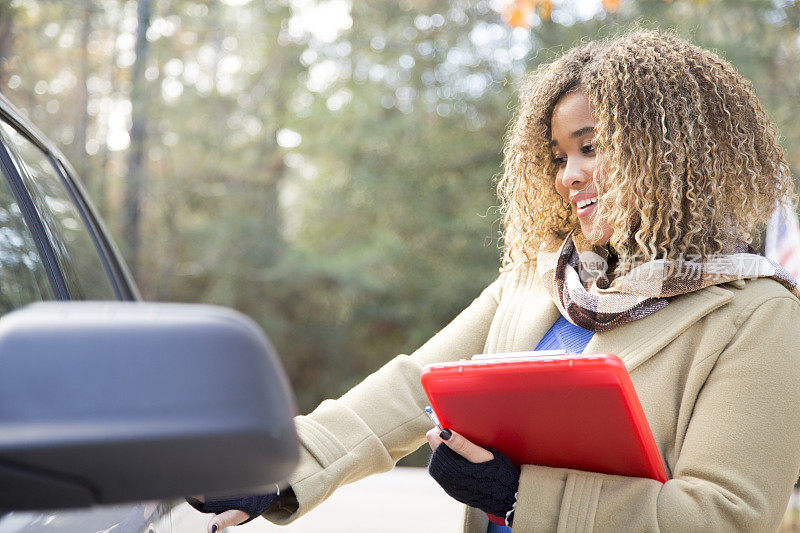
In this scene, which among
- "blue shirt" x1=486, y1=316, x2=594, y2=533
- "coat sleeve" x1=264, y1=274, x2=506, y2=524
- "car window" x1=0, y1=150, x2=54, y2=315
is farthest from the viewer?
"blue shirt" x1=486, y1=316, x2=594, y2=533

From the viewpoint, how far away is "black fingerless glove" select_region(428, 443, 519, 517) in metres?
1.53

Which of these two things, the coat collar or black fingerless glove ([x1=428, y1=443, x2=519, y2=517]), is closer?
black fingerless glove ([x1=428, y1=443, x2=519, y2=517])

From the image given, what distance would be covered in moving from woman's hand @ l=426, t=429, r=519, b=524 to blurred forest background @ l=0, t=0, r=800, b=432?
792cm

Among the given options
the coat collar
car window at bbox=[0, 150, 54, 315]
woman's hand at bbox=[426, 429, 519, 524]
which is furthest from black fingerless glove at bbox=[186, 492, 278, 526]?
the coat collar

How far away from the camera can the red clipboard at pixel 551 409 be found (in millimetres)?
1338

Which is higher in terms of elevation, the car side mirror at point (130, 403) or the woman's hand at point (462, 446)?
the car side mirror at point (130, 403)

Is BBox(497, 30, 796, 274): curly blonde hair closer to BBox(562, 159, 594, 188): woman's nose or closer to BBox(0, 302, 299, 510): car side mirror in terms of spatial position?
BBox(562, 159, 594, 188): woman's nose

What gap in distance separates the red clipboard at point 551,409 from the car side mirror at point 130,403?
653mm

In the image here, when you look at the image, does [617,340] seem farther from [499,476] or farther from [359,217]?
[359,217]

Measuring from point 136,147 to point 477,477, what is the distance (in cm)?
875

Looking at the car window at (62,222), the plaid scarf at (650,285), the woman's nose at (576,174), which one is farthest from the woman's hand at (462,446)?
the car window at (62,222)

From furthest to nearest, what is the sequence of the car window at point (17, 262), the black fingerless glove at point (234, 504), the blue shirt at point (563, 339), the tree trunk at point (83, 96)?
the tree trunk at point (83, 96) → the blue shirt at point (563, 339) → the black fingerless glove at point (234, 504) → the car window at point (17, 262)

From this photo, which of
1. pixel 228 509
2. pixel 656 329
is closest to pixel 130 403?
pixel 228 509

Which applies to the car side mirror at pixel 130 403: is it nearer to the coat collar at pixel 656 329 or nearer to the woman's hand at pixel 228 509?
the woman's hand at pixel 228 509
